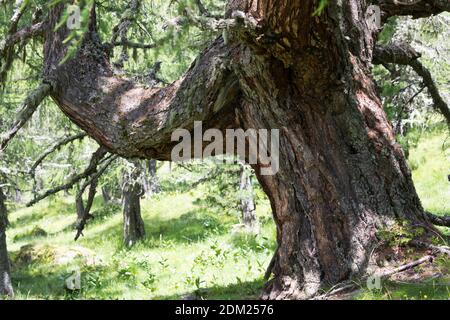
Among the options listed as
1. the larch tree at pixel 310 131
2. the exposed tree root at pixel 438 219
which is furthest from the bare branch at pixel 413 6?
the exposed tree root at pixel 438 219

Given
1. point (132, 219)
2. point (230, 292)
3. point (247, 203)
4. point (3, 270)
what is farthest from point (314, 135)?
point (132, 219)

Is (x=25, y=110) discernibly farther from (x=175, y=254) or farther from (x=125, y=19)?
Answer: (x=175, y=254)

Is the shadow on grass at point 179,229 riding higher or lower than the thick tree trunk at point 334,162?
lower

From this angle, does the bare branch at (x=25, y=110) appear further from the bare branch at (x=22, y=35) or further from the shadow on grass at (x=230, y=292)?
the shadow on grass at (x=230, y=292)

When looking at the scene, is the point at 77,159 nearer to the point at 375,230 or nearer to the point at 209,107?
the point at 209,107

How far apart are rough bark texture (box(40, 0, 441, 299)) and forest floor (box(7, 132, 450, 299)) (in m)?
0.62

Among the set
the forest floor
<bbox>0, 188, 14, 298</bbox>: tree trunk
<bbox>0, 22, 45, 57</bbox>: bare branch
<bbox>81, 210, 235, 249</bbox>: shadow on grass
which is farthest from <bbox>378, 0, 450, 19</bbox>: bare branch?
<bbox>81, 210, 235, 249</bbox>: shadow on grass

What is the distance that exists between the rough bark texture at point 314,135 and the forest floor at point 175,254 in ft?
2.04

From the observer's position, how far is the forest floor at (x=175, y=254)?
764 cm

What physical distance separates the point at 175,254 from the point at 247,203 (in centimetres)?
284

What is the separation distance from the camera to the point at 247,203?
15.8m

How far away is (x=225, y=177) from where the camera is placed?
50.4 feet

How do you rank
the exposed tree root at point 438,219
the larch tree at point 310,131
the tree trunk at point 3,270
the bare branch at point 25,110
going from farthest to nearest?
the tree trunk at point 3,270 → the exposed tree root at point 438,219 → the bare branch at point 25,110 → the larch tree at point 310,131

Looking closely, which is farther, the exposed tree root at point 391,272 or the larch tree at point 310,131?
the larch tree at point 310,131
